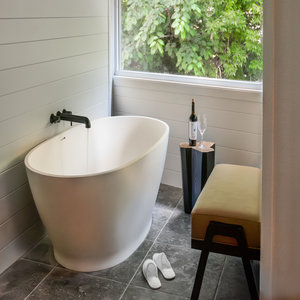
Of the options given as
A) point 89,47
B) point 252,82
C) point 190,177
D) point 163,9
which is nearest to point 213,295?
point 190,177

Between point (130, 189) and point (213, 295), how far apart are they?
72cm

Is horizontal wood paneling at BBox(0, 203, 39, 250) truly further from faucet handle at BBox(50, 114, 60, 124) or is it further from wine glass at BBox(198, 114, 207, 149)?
wine glass at BBox(198, 114, 207, 149)

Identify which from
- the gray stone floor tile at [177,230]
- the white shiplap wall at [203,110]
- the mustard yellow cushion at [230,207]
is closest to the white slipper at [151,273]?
the gray stone floor tile at [177,230]

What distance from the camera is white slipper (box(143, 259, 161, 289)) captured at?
255 cm

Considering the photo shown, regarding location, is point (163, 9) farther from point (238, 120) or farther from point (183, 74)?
point (238, 120)

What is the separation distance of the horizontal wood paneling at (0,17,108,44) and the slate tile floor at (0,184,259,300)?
1.29m

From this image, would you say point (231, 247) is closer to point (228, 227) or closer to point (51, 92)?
point (228, 227)

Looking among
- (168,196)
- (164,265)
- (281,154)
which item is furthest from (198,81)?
(281,154)

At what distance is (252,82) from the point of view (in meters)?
3.45

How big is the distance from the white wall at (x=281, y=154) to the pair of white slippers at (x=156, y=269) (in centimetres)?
76

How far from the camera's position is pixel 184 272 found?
2.69 m

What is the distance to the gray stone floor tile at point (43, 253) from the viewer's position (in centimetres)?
281

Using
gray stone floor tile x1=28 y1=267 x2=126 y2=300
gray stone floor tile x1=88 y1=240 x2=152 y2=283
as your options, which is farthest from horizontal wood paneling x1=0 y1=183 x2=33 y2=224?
gray stone floor tile x1=88 y1=240 x2=152 y2=283

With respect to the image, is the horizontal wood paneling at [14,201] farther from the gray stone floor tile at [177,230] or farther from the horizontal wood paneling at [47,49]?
the gray stone floor tile at [177,230]
